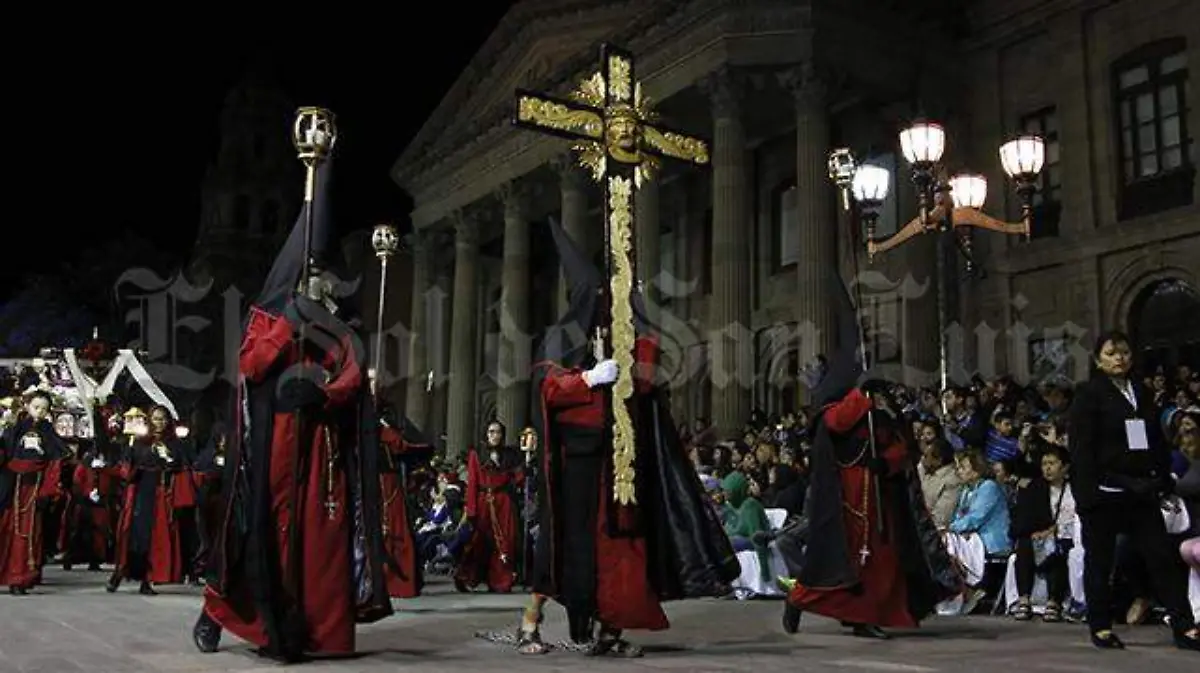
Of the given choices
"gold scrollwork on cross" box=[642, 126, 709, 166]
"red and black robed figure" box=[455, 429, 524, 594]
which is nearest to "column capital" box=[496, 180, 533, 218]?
"red and black robed figure" box=[455, 429, 524, 594]

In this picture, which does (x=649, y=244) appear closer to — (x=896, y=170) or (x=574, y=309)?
(x=896, y=170)

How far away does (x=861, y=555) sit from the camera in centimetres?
809

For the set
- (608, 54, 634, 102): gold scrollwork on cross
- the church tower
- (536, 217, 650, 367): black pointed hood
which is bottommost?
(536, 217, 650, 367): black pointed hood

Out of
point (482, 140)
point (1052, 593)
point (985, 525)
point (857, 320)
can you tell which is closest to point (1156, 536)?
point (857, 320)

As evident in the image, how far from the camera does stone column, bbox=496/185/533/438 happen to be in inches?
1355

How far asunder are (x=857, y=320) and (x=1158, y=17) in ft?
62.3

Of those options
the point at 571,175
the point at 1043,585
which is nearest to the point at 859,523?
the point at 1043,585

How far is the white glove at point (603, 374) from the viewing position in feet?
22.3

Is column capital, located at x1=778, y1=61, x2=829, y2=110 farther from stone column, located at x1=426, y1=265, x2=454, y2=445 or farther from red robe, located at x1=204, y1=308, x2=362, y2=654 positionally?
red robe, located at x1=204, y1=308, x2=362, y2=654

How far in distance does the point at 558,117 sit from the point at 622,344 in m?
1.60

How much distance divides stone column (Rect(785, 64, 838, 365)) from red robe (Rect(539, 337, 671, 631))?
17.2 metres

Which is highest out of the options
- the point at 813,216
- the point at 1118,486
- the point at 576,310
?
the point at 813,216

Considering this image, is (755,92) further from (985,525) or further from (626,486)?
(626,486)

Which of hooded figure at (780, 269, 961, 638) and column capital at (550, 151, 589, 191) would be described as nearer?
hooded figure at (780, 269, 961, 638)
